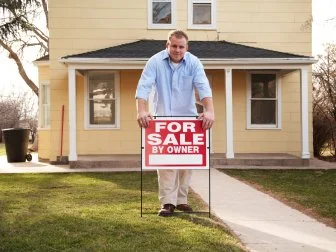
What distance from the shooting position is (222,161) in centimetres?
1399

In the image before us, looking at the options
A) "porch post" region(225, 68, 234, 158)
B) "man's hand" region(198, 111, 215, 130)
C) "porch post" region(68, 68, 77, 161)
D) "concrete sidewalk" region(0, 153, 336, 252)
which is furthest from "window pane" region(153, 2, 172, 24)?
"man's hand" region(198, 111, 215, 130)

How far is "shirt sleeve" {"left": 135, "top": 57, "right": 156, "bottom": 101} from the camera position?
588 cm

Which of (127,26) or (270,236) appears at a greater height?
(127,26)

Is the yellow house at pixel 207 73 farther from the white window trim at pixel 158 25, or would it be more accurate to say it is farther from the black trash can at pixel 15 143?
the black trash can at pixel 15 143

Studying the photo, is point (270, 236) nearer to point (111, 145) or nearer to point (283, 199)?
point (283, 199)

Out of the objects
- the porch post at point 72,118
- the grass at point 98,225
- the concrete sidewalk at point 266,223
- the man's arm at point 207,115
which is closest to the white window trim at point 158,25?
the porch post at point 72,118

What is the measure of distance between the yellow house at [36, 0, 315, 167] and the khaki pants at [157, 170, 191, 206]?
8734 mm

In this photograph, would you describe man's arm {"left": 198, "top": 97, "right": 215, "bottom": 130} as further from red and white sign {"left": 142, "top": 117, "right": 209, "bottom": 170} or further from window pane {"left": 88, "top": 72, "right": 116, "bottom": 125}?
window pane {"left": 88, "top": 72, "right": 116, "bottom": 125}

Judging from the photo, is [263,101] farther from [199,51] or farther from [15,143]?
[15,143]

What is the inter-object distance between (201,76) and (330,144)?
524 inches

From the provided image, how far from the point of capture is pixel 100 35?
15.5m

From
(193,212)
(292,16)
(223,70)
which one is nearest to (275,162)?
(223,70)

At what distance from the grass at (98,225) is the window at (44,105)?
8365 mm

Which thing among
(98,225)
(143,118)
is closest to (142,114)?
(143,118)
